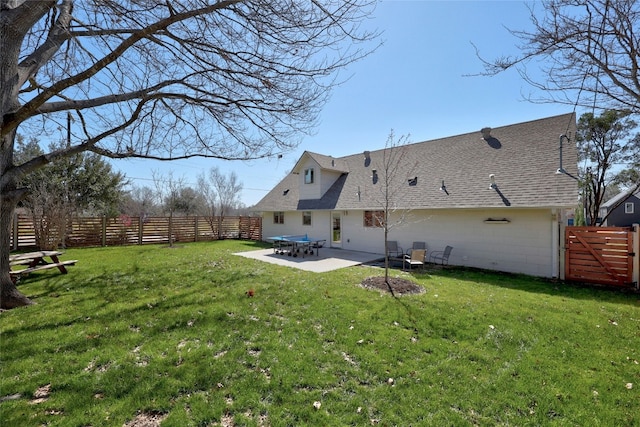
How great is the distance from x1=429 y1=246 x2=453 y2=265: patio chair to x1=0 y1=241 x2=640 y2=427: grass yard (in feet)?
13.5

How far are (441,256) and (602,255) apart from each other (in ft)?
16.4

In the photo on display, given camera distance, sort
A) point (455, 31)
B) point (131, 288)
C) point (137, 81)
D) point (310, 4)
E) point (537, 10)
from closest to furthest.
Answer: point (310, 4), point (537, 10), point (137, 81), point (455, 31), point (131, 288)

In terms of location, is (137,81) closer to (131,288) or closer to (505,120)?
(131,288)

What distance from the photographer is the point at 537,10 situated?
5.52m

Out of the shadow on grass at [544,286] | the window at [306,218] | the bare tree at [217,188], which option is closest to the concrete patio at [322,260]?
the shadow on grass at [544,286]

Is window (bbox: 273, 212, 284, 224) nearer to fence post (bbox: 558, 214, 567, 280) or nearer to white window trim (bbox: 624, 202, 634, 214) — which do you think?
fence post (bbox: 558, 214, 567, 280)

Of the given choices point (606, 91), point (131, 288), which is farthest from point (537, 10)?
point (131, 288)

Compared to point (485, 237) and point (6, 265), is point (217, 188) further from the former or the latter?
point (485, 237)

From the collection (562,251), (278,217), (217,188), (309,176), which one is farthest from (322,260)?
(217,188)

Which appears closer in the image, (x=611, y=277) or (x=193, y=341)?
(x=193, y=341)

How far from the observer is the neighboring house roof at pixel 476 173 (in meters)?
10.3

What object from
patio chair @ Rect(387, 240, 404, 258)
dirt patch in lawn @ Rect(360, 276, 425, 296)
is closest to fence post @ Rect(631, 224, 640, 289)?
dirt patch in lawn @ Rect(360, 276, 425, 296)

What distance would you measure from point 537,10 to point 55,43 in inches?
362

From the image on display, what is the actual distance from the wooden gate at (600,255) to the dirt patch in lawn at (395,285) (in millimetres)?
5796
